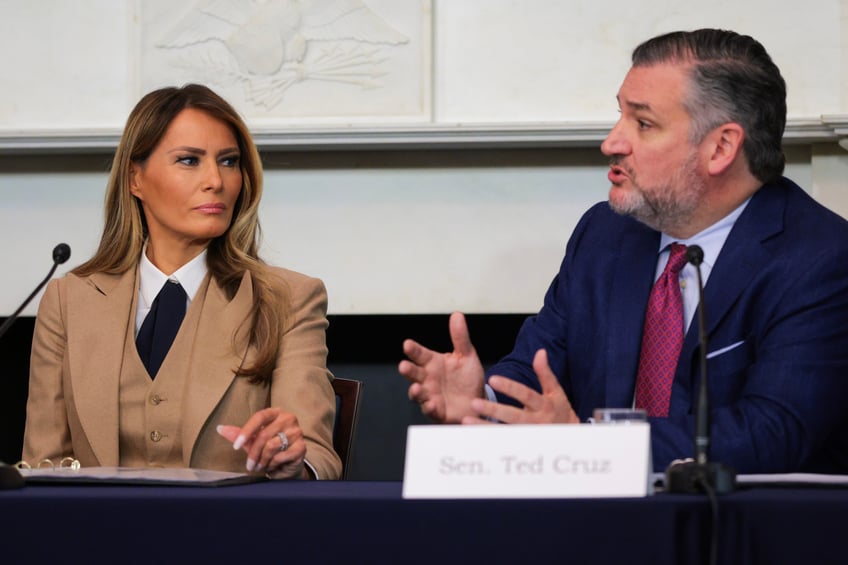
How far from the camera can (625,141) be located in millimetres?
2299

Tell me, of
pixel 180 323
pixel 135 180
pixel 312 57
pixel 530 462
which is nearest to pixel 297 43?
pixel 312 57

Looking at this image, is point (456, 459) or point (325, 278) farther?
point (325, 278)

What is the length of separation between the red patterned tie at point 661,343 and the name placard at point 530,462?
0.90 meters

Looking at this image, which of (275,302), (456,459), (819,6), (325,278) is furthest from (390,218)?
(456,459)

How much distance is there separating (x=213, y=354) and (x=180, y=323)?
0.11 m

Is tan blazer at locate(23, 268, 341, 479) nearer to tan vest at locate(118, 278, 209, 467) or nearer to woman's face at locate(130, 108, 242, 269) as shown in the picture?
tan vest at locate(118, 278, 209, 467)

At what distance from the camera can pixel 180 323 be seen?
2.41 metres

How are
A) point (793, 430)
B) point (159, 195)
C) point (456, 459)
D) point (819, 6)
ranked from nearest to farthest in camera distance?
point (456, 459) → point (793, 430) → point (159, 195) → point (819, 6)

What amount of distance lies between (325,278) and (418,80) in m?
0.67

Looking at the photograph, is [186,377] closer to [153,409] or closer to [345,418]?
[153,409]

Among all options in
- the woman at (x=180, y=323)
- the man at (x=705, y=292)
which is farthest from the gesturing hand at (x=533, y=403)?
the woman at (x=180, y=323)

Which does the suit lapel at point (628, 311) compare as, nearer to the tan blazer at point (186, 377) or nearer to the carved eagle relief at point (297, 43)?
the tan blazer at point (186, 377)

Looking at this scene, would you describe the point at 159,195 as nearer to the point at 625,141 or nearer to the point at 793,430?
the point at 625,141

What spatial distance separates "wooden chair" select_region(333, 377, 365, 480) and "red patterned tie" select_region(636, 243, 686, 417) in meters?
0.59
